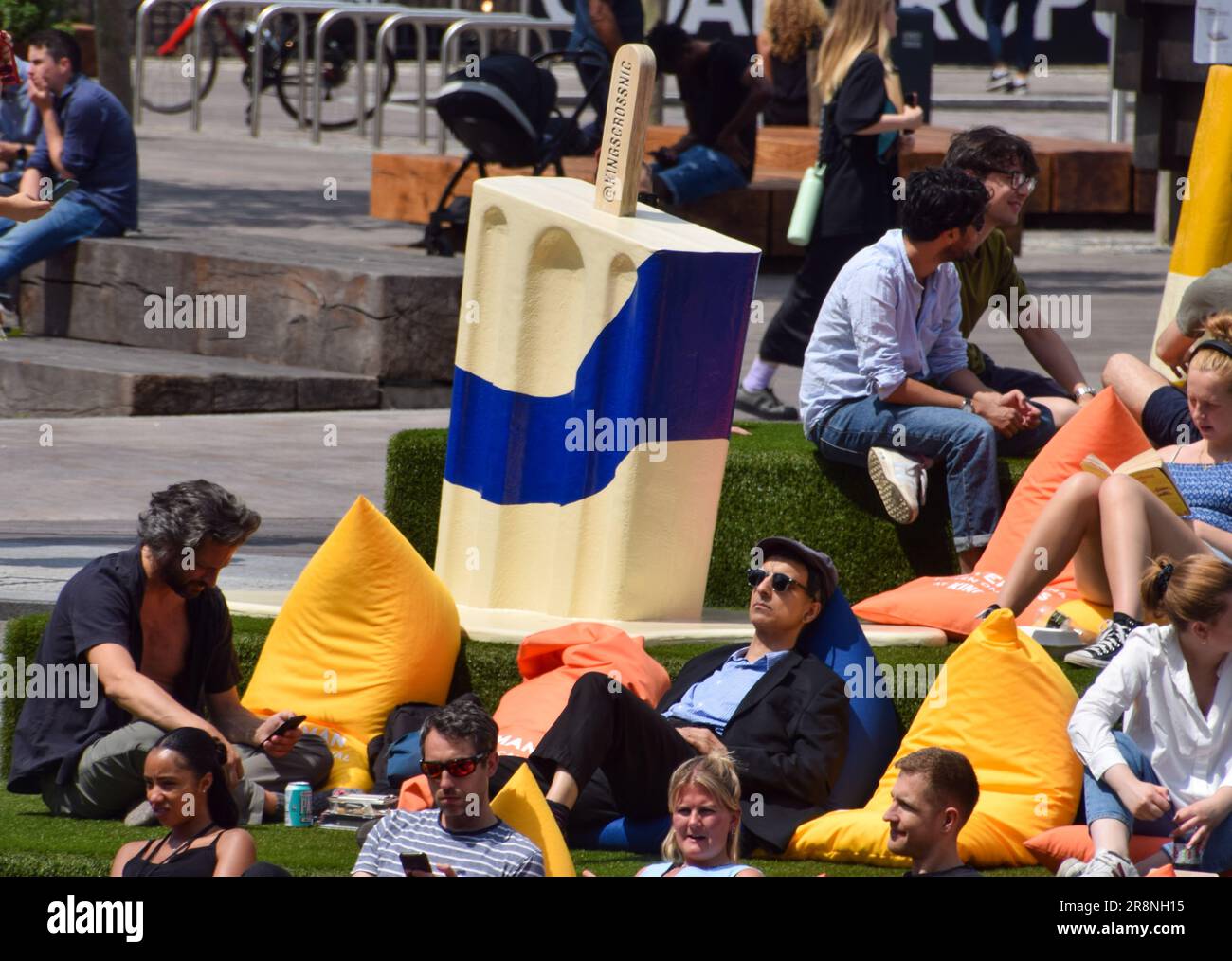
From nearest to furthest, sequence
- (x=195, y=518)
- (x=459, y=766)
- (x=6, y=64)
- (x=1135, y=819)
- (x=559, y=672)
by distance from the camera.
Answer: (x=459, y=766), (x=1135, y=819), (x=195, y=518), (x=559, y=672), (x=6, y=64)

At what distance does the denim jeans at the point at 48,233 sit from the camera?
12180 mm

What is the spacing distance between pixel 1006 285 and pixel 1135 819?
3.03 metres

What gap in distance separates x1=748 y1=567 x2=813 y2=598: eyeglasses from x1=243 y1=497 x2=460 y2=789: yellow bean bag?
1004 millimetres

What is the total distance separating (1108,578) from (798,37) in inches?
402

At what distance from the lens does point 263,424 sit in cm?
1116

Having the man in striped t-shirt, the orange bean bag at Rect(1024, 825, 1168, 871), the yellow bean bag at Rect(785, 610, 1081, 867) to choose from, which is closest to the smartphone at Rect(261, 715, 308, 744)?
the man in striped t-shirt

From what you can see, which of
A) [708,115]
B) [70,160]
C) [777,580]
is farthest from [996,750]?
[708,115]

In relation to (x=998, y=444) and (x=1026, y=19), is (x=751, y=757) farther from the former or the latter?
Result: (x=1026, y=19)

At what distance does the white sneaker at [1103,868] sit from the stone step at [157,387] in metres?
6.87

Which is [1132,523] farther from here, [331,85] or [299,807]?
[331,85]

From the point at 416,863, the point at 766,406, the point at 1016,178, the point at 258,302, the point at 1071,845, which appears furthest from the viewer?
the point at 258,302

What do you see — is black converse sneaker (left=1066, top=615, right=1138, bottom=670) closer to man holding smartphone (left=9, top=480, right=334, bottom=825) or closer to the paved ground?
man holding smartphone (left=9, top=480, right=334, bottom=825)

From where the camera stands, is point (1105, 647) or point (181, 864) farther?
point (1105, 647)

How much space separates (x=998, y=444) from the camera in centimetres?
765
